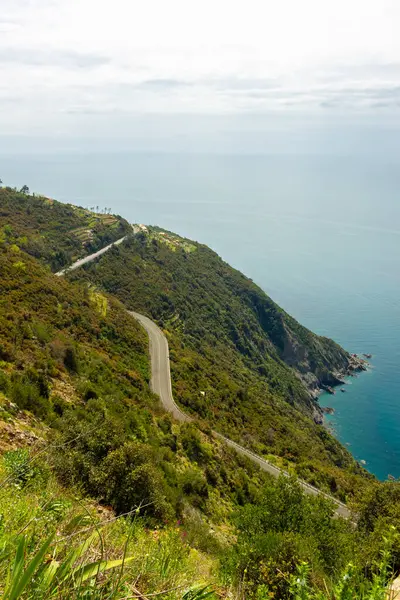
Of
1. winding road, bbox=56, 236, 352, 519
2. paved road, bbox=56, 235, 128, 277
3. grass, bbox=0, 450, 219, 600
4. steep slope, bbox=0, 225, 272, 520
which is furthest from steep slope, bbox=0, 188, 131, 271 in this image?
grass, bbox=0, 450, 219, 600

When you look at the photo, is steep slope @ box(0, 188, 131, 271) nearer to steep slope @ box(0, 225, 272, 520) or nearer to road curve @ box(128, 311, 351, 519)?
road curve @ box(128, 311, 351, 519)

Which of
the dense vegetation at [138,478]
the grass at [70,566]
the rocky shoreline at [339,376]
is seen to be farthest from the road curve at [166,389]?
the rocky shoreline at [339,376]

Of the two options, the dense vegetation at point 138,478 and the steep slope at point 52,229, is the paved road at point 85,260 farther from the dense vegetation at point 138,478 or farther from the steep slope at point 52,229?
the dense vegetation at point 138,478

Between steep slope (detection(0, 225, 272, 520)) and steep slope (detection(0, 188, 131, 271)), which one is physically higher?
steep slope (detection(0, 188, 131, 271))

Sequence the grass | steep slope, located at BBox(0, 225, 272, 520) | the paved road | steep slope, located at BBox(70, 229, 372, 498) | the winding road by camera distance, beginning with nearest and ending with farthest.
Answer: the grass → steep slope, located at BBox(0, 225, 272, 520) → the winding road → steep slope, located at BBox(70, 229, 372, 498) → the paved road

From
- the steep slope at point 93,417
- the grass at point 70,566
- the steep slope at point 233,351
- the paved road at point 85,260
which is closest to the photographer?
the grass at point 70,566

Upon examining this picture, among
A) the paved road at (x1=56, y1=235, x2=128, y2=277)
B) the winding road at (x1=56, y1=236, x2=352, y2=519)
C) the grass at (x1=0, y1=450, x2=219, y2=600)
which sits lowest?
the winding road at (x1=56, y1=236, x2=352, y2=519)
